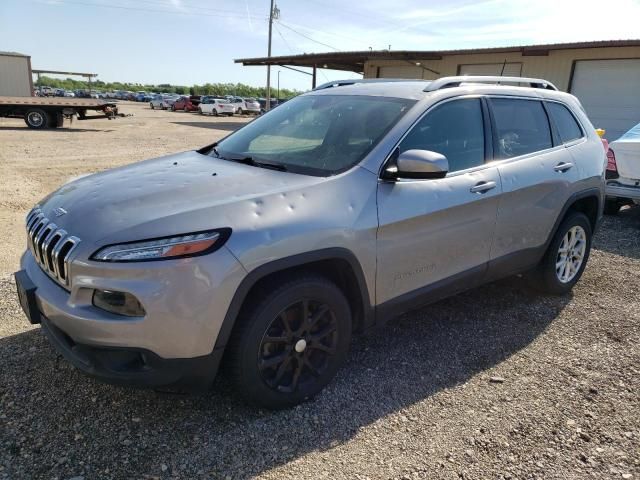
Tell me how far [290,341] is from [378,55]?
22235mm

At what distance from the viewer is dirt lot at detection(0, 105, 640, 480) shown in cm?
249

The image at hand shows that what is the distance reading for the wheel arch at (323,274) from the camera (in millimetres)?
2447

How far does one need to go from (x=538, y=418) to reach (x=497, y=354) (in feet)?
2.43

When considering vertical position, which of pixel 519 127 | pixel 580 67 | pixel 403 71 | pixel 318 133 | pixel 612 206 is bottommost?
pixel 612 206

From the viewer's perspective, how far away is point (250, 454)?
254 centimetres

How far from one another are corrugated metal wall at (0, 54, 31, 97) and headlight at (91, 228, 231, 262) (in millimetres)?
31005

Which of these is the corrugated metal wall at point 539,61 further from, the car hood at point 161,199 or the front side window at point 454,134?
the car hood at point 161,199

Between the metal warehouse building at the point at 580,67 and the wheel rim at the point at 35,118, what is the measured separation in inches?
571

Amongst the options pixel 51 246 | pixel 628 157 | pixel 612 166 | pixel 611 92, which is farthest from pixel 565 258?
pixel 611 92

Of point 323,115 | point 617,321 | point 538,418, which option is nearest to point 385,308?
point 538,418

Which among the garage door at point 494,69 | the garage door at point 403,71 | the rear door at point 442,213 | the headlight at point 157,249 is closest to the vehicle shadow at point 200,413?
the rear door at point 442,213

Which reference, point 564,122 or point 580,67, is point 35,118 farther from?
point 564,122

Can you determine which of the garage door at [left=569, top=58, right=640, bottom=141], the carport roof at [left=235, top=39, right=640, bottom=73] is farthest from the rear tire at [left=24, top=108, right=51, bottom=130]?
the garage door at [left=569, top=58, right=640, bottom=141]

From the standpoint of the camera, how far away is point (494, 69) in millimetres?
19688
